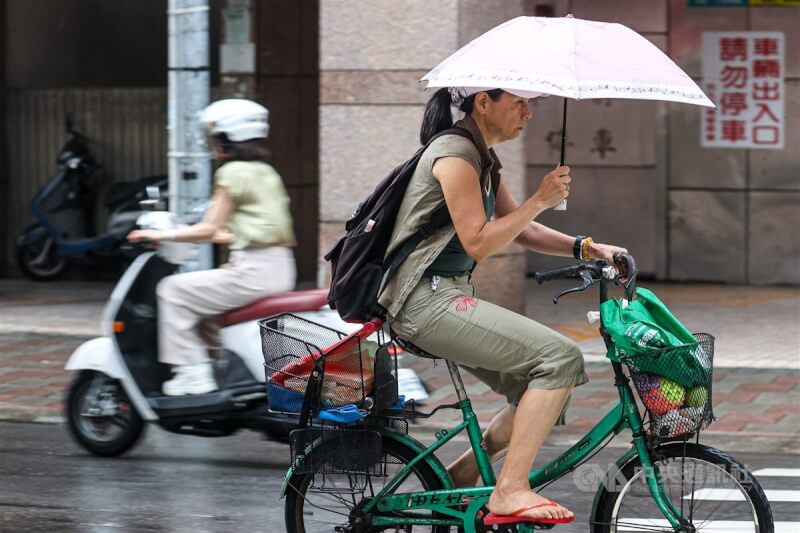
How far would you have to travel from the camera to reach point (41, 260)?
14164 millimetres

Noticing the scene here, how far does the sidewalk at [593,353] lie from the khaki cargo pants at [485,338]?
321 centimetres

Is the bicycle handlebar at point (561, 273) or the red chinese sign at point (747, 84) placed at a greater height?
the red chinese sign at point (747, 84)

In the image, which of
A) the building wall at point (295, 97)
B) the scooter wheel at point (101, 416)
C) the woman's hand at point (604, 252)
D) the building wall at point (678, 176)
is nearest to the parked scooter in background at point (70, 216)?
the building wall at point (295, 97)

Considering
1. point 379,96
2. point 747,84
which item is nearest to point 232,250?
point 379,96

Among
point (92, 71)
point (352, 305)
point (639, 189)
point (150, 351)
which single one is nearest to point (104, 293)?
point (92, 71)

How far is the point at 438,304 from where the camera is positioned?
4816mm

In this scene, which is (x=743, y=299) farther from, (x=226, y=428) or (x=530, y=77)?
(x=530, y=77)

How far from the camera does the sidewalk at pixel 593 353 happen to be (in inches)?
327

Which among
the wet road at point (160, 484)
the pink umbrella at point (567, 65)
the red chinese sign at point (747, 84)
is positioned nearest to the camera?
the pink umbrella at point (567, 65)

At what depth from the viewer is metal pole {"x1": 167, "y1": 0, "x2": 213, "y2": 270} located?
28.8 ft

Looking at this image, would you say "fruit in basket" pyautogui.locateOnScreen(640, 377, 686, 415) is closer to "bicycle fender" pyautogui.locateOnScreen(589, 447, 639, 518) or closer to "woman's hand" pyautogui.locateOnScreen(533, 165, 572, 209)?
"bicycle fender" pyautogui.locateOnScreen(589, 447, 639, 518)

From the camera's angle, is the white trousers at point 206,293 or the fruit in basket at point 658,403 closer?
the fruit in basket at point 658,403

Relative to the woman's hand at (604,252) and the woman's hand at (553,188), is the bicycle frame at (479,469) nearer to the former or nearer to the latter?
the woman's hand at (604,252)

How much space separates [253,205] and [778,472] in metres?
2.81
